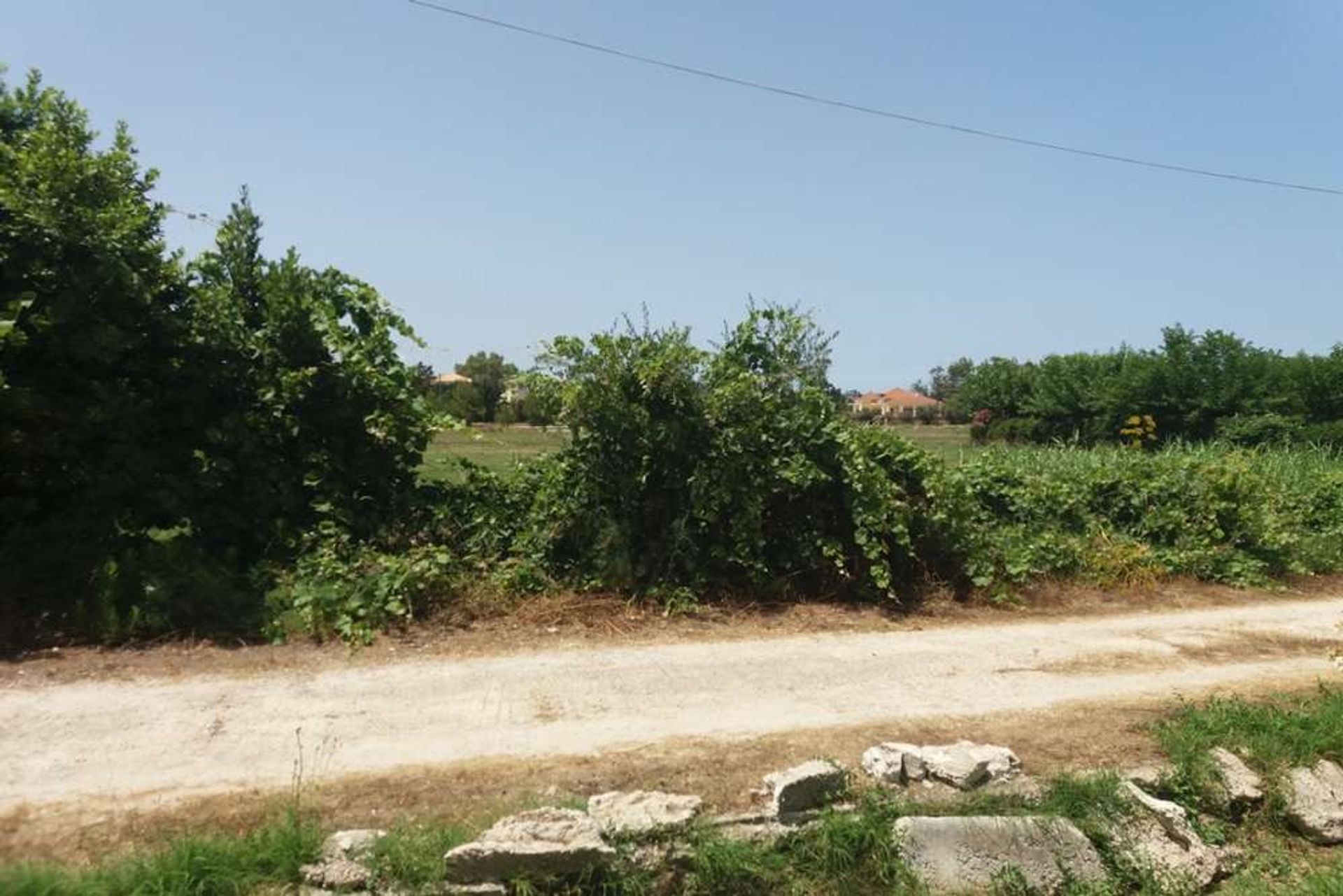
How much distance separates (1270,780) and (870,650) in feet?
8.72

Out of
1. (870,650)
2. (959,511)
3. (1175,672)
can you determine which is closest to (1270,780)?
(1175,672)

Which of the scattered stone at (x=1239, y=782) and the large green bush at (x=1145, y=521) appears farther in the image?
the large green bush at (x=1145, y=521)

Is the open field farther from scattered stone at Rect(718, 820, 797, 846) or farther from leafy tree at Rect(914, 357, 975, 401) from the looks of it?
leafy tree at Rect(914, 357, 975, 401)

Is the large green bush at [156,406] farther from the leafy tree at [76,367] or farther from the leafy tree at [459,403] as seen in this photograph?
the leafy tree at [459,403]

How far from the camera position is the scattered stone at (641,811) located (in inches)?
155

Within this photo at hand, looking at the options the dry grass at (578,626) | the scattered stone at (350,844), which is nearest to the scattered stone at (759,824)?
the scattered stone at (350,844)

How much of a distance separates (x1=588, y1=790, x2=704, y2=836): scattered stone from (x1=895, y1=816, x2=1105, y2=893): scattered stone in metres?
1.03

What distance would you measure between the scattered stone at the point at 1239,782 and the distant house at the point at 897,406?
489cm

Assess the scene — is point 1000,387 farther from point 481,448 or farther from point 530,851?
point 530,851

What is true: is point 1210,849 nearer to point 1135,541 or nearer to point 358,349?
point 1135,541

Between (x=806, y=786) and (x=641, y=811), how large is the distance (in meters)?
0.82

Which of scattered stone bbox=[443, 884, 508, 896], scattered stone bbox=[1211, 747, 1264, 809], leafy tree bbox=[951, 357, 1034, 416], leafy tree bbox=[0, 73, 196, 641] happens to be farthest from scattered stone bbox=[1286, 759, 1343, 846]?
leafy tree bbox=[951, 357, 1034, 416]

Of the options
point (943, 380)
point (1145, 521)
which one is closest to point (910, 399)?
point (943, 380)

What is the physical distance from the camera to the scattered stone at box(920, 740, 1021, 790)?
457 centimetres
